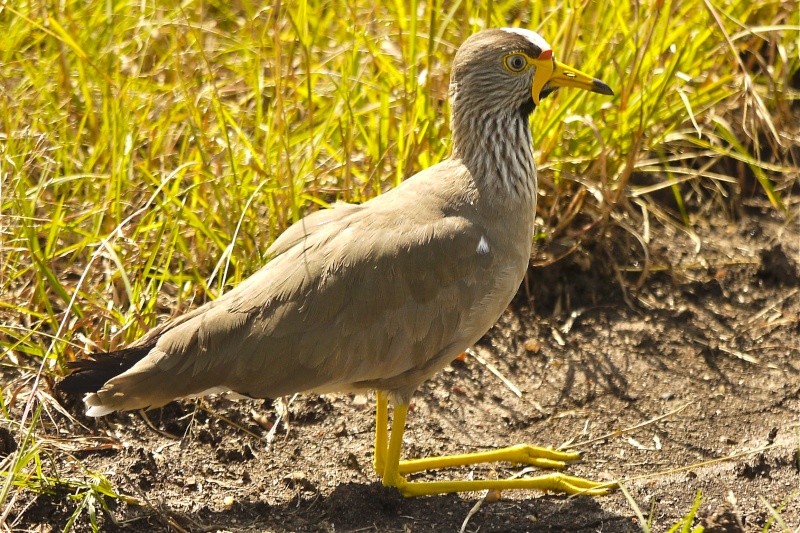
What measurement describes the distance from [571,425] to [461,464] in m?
0.57

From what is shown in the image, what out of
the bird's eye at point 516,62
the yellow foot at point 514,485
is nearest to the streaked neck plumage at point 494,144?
the bird's eye at point 516,62

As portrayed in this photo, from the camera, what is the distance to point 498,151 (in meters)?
4.27

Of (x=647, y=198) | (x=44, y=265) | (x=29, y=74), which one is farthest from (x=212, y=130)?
(x=647, y=198)

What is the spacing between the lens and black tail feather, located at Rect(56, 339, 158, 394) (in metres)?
3.89

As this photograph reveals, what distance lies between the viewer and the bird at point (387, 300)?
12.8ft

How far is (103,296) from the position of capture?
469 cm

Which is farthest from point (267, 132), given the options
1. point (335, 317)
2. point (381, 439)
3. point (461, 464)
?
point (461, 464)

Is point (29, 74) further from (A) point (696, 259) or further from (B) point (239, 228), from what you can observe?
(A) point (696, 259)

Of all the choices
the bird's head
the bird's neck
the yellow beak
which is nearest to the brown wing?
the bird's neck

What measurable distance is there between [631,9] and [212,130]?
7.03 ft

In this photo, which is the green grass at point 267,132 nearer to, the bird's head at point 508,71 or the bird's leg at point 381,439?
the bird's head at point 508,71

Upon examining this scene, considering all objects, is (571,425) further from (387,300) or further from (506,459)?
(387,300)

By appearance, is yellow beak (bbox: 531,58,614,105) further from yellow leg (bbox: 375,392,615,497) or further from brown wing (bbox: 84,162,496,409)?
yellow leg (bbox: 375,392,615,497)

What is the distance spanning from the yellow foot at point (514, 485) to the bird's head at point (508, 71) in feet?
4.65
